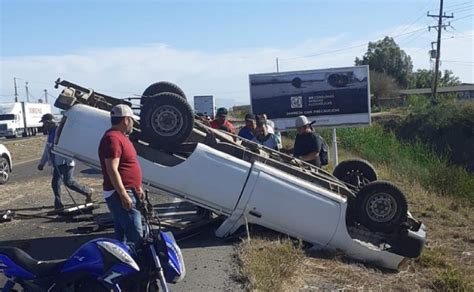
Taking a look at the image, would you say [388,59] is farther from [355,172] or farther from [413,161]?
[355,172]

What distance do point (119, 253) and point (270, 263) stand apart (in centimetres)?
217

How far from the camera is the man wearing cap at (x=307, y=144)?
380 inches

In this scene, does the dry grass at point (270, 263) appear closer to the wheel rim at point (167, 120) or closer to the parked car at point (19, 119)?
the wheel rim at point (167, 120)

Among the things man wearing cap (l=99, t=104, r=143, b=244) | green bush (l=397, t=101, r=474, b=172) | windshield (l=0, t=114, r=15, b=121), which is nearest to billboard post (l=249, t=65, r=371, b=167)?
man wearing cap (l=99, t=104, r=143, b=244)

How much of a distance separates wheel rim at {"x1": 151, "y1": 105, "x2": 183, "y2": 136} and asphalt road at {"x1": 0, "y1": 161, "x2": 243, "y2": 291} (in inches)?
59.9

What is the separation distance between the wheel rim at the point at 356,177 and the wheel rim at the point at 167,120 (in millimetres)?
3011

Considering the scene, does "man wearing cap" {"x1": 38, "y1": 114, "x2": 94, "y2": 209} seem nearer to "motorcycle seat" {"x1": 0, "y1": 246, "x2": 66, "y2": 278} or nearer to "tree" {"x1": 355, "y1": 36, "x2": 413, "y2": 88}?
"motorcycle seat" {"x1": 0, "y1": 246, "x2": 66, "y2": 278}

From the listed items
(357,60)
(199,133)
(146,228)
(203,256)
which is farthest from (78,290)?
(357,60)

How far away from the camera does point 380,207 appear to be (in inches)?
329

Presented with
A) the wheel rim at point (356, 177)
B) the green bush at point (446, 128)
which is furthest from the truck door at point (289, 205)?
the green bush at point (446, 128)

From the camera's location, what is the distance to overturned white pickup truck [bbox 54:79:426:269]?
27.0 ft

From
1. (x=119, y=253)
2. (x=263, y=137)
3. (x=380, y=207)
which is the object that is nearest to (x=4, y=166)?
(x=263, y=137)

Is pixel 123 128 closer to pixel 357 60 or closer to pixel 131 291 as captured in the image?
pixel 131 291

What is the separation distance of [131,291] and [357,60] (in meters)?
92.8
